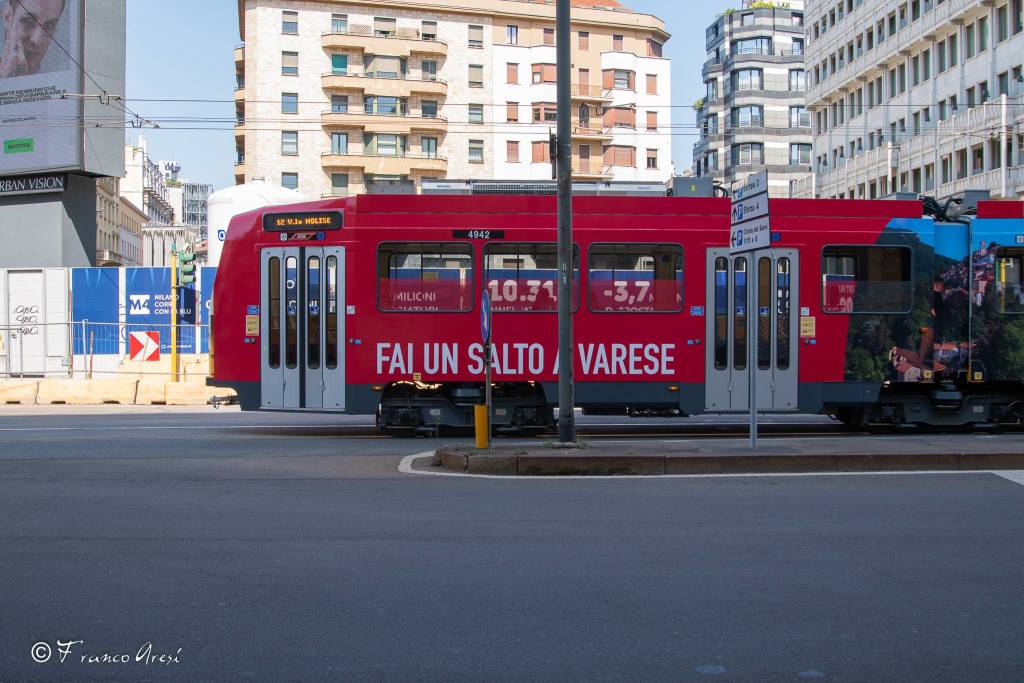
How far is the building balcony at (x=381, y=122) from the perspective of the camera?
65688 millimetres

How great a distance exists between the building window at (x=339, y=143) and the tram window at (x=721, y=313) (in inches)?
2120

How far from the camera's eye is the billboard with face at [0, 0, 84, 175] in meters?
36.4

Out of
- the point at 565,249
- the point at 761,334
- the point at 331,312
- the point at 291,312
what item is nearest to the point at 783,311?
the point at 761,334

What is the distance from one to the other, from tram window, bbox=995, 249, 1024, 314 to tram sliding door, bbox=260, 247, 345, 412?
9201 millimetres

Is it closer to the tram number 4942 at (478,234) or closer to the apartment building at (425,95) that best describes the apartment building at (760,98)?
the apartment building at (425,95)

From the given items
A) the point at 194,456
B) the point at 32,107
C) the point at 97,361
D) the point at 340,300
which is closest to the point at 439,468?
the point at 194,456

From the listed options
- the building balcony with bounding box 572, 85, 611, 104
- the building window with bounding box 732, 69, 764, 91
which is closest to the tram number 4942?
the building balcony with bounding box 572, 85, 611, 104

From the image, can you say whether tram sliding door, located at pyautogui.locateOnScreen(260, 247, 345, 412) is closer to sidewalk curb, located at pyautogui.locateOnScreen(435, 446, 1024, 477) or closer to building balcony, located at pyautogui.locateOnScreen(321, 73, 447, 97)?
sidewalk curb, located at pyautogui.locateOnScreen(435, 446, 1024, 477)

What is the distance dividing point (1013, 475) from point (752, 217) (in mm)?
3709

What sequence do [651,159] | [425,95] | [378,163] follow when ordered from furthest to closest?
1. [651,159]
2. [425,95]
3. [378,163]

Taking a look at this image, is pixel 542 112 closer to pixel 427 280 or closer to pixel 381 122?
pixel 381 122

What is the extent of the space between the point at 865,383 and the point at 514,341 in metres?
4.94

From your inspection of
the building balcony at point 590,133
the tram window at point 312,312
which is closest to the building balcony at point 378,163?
the building balcony at point 590,133

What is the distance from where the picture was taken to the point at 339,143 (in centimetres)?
6656
